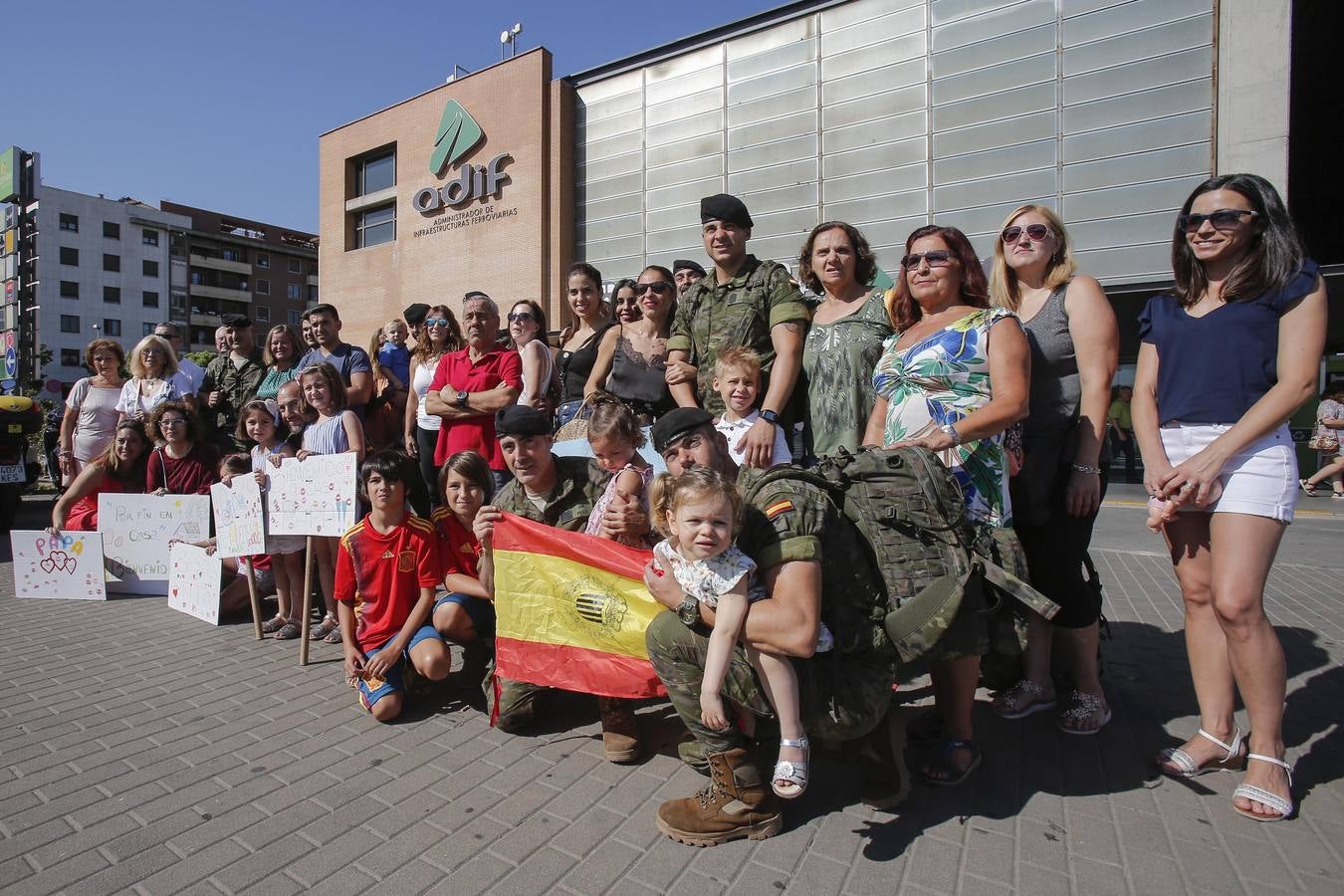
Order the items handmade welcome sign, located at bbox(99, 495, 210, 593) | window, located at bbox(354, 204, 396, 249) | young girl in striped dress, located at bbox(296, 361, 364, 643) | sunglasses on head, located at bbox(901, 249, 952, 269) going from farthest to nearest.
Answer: window, located at bbox(354, 204, 396, 249), handmade welcome sign, located at bbox(99, 495, 210, 593), young girl in striped dress, located at bbox(296, 361, 364, 643), sunglasses on head, located at bbox(901, 249, 952, 269)

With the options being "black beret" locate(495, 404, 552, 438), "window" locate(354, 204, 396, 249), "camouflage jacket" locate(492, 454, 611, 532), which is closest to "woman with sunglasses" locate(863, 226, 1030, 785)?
"camouflage jacket" locate(492, 454, 611, 532)

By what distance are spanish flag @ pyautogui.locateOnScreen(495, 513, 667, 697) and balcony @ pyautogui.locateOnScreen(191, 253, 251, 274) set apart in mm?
86677

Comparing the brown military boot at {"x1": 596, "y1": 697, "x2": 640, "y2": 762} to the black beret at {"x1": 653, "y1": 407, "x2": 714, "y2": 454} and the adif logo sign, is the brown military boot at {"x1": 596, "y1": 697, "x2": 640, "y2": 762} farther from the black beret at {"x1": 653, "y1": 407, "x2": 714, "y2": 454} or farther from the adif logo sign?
the adif logo sign

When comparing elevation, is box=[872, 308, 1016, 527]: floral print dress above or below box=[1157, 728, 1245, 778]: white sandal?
above

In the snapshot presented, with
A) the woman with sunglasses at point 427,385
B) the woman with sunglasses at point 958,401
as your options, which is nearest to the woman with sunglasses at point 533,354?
the woman with sunglasses at point 427,385

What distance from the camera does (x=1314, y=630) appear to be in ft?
15.6

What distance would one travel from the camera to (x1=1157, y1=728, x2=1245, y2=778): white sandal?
277 centimetres

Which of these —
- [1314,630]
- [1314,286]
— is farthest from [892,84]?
[1314,286]

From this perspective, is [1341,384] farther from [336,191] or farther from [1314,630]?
[336,191]

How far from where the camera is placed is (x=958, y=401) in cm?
283

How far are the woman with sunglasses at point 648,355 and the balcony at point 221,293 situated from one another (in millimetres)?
84800

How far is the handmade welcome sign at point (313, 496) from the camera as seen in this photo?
4418mm

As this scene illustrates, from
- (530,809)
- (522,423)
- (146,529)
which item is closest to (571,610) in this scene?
(530,809)

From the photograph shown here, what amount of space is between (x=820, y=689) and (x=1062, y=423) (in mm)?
1604
